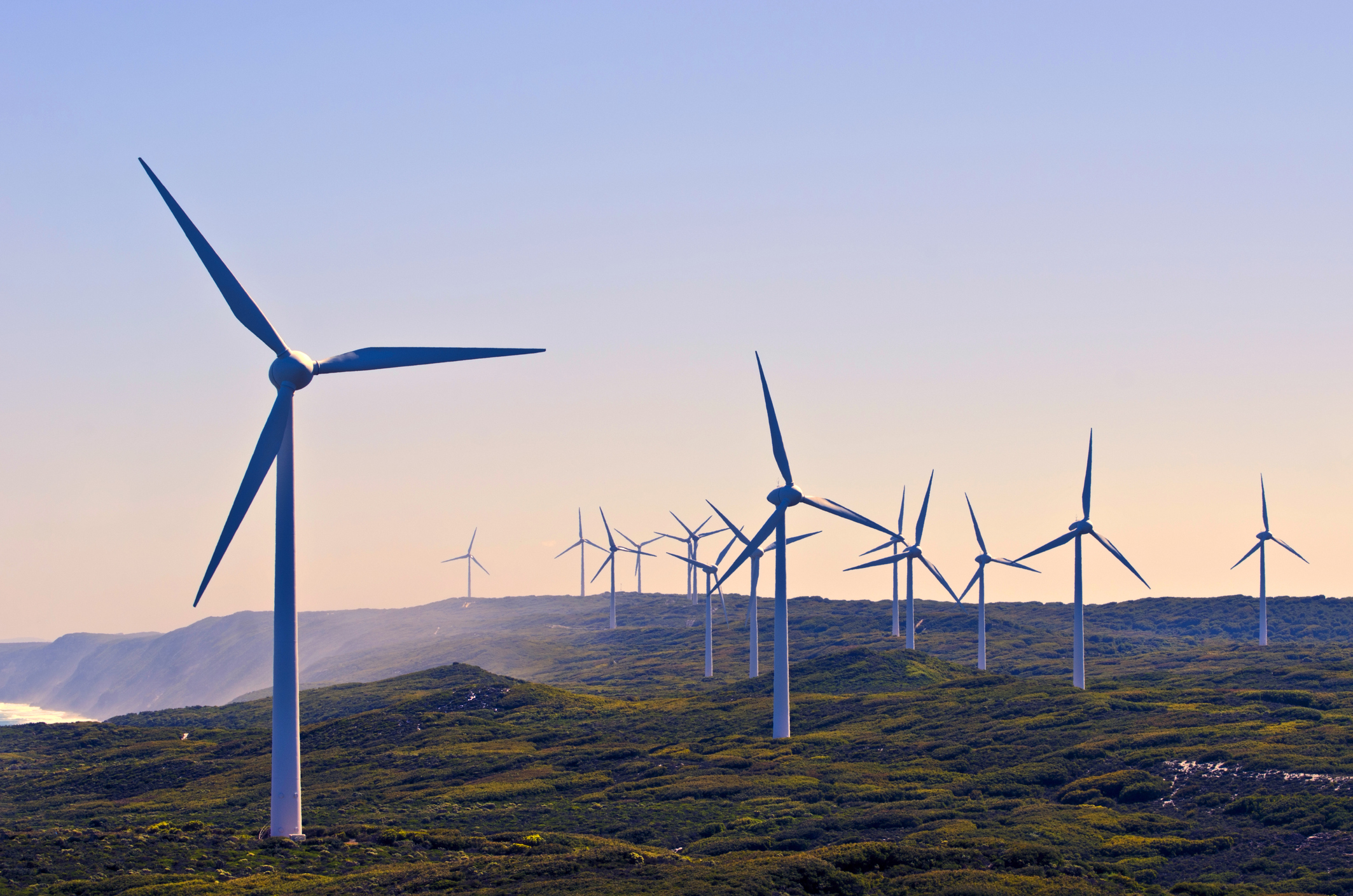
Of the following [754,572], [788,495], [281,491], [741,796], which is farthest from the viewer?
[754,572]

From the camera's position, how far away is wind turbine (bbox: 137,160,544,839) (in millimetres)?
68312

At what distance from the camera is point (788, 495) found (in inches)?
4724

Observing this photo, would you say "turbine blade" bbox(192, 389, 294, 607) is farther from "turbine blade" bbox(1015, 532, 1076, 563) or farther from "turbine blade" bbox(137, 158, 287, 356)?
"turbine blade" bbox(1015, 532, 1076, 563)

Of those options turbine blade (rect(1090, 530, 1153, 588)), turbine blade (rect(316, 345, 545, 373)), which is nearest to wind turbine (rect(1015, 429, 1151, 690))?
turbine blade (rect(1090, 530, 1153, 588))

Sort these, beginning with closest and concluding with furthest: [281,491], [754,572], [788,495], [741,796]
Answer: [281,491], [741,796], [788,495], [754,572]

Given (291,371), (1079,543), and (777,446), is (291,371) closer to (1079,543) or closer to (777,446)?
(777,446)

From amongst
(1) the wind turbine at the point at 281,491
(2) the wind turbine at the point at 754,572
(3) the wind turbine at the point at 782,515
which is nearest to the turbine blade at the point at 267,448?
(1) the wind turbine at the point at 281,491

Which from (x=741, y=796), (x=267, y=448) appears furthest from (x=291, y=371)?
(x=741, y=796)

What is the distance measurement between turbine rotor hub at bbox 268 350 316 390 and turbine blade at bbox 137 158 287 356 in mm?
1042

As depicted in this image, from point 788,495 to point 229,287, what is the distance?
63.2 meters

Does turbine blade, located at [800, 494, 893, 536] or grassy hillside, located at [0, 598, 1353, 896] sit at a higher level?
turbine blade, located at [800, 494, 893, 536]

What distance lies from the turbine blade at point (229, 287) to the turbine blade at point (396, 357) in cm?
354

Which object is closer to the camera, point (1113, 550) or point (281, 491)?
point (281, 491)

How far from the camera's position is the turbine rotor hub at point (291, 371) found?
70.9 metres
